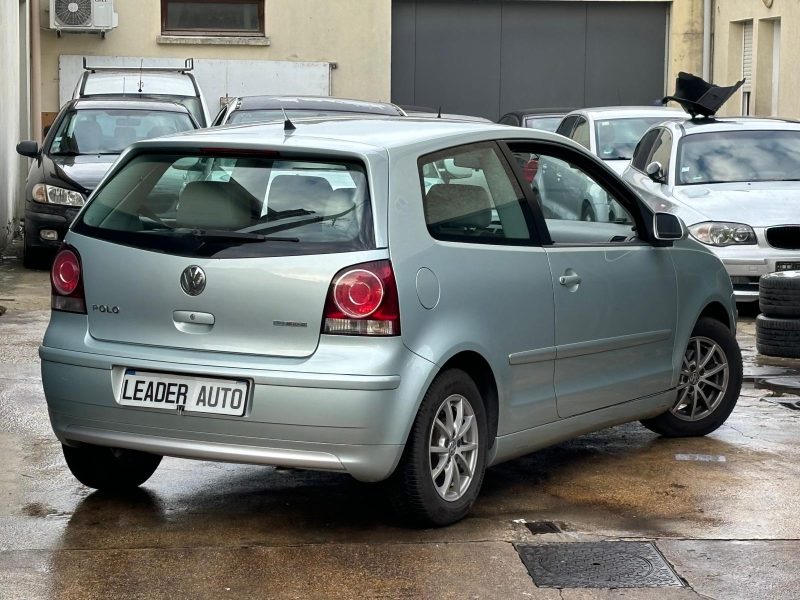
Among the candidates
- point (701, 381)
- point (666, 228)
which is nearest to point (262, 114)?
point (701, 381)

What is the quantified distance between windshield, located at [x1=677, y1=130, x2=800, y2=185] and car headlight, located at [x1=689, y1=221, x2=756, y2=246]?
1.00m

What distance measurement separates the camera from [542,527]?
5.90 metres

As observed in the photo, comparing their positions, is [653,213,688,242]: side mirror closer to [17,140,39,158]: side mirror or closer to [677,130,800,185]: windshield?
[677,130,800,185]: windshield

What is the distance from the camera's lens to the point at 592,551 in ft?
18.2

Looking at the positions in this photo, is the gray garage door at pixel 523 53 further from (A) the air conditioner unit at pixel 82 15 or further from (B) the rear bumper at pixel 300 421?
(B) the rear bumper at pixel 300 421

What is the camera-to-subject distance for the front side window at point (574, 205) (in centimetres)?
675

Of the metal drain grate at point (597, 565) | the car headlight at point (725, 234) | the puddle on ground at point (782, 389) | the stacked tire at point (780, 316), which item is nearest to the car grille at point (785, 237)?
the car headlight at point (725, 234)

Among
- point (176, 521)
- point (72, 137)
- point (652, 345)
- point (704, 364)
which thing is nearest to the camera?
point (176, 521)

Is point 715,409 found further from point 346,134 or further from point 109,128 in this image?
point 109,128

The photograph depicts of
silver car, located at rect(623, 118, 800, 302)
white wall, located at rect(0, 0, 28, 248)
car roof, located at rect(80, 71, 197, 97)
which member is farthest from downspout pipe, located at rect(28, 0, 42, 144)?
silver car, located at rect(623, 118, 800, 302)

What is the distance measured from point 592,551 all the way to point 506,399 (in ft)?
2.54

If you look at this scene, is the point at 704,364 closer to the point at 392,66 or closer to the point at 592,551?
the point at 592,551

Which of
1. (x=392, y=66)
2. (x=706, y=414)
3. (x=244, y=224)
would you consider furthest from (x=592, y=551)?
(x=392, y=66)

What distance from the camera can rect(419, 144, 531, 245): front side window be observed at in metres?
5.86
